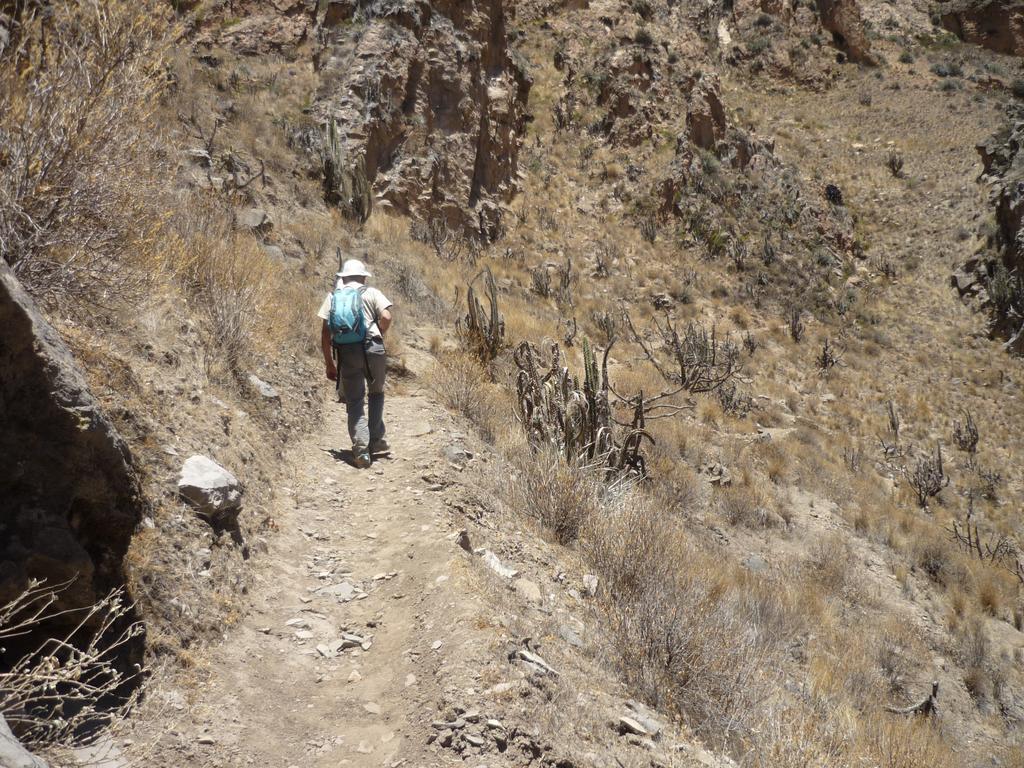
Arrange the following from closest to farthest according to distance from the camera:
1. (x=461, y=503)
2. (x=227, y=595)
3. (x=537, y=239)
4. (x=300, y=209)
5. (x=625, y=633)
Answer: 1. (x=227, y=595)
2. (x=625, y=633)
3. (x=461, y=503)
4. (x=300, y=209)
5. (x=537, y=239)

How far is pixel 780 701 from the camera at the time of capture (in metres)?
3.45

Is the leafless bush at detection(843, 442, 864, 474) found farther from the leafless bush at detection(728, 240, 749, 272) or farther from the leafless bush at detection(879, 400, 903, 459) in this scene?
the leafless bush at detection(728, 240, 749, 272)

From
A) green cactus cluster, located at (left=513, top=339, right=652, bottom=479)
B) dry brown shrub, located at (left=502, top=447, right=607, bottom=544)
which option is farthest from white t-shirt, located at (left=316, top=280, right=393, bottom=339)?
green cactus cluster, located at (left=513, top=339, right=652, bottom=479)

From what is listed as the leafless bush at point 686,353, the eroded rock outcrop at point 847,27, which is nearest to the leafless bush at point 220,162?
the leafless bush at point 686,353

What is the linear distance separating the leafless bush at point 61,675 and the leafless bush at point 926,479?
1389 cm

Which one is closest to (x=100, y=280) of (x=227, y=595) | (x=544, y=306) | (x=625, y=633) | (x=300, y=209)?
(x=227, y=595)

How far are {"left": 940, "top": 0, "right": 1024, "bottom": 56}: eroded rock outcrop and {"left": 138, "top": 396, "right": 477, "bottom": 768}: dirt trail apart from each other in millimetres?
46633

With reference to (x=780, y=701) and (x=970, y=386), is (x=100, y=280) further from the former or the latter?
(x=970, y=386)

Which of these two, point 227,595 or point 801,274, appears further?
point 801,274

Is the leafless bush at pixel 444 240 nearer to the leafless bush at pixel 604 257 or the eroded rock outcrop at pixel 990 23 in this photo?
the leafless bush at pixel 604 257

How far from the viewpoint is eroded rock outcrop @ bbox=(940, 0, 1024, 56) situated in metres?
37.6

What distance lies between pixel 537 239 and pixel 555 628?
53.1 ft

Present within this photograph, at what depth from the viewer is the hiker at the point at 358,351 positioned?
17.6 feet

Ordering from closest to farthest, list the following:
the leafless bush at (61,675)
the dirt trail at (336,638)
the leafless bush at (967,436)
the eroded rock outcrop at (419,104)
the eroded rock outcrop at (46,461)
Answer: the leafless bush at (61,675) < the eroded rock outcrop at (46,461) < the dirt trail at (336,638) < the eroded rock outcrop at (419,104) < the leafless bush at (967,436)
